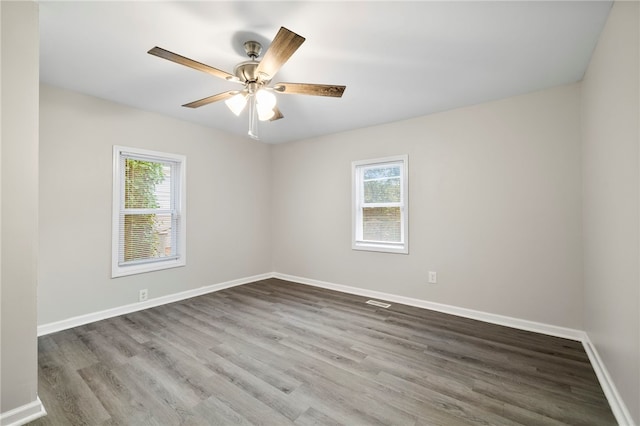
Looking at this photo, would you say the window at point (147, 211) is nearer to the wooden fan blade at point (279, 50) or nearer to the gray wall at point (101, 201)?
the gray wall at point (101, 201)

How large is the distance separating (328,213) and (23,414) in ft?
11.8

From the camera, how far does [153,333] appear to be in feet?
9.05

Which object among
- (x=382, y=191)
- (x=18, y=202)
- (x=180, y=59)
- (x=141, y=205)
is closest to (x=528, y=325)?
(x=382, y=191)

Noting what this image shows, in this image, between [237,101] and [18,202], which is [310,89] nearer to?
[237,101]

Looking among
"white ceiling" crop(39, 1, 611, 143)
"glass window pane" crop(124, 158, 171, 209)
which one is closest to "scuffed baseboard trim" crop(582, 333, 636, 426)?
"white ceiling" crop(39, 1, 611, 143)

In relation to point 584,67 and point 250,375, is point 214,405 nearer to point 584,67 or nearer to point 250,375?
point 250,375

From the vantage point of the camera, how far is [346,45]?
82.4 inches

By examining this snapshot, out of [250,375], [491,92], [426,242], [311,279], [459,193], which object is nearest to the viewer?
[250,375]

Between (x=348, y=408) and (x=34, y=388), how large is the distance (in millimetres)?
1895

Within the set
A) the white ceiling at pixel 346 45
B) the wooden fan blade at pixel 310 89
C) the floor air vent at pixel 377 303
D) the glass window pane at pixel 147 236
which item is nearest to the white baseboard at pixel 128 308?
the glass window pane at pixel 147 236

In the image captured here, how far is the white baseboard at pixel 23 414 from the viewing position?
5.11 ft

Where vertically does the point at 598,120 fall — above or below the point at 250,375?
above

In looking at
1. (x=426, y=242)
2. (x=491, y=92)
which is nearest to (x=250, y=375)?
(x=426, y=242)

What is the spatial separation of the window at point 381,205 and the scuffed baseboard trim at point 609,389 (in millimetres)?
1889
